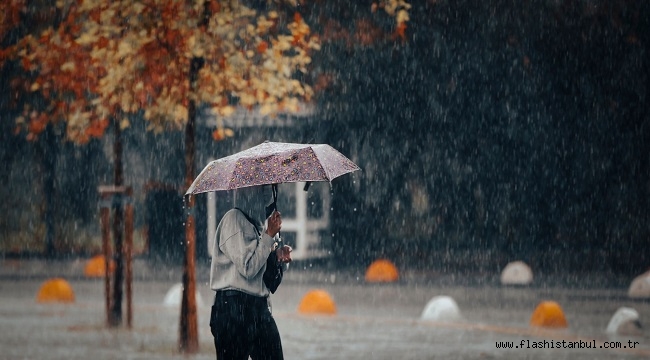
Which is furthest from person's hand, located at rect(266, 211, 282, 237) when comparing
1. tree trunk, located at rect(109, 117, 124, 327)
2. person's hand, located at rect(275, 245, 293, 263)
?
tree trunk, located at rect(109, 117, 124, 327)

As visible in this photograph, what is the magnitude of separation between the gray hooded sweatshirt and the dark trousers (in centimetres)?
6

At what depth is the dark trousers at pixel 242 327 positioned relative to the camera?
845 cm

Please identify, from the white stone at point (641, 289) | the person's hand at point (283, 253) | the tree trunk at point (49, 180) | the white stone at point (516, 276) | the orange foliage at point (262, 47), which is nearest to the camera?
the person's hand at point (283, 253)

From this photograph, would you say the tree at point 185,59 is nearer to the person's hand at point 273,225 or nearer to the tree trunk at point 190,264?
the tree trunk at point 190,264

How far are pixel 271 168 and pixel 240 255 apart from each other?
2.48 feet

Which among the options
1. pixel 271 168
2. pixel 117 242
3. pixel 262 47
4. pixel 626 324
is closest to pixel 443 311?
pixel 626 324

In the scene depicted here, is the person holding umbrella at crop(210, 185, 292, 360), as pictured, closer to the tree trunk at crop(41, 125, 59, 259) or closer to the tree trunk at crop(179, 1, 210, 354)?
the tree trunk at crop(179, 1, 210, 354)

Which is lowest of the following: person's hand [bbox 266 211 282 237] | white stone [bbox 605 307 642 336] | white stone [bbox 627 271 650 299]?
white stone [bbox 605 307 642 336]

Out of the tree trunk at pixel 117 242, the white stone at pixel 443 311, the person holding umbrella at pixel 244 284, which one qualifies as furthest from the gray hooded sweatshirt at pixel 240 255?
the white stone at pixel 443 311

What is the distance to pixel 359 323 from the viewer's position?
17000 millimetres

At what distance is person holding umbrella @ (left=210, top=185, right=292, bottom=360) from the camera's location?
8.44m

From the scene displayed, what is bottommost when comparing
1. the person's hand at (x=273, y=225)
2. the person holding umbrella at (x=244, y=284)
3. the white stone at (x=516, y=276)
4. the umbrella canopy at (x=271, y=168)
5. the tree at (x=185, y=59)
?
the white stone at (x=516, y=276)

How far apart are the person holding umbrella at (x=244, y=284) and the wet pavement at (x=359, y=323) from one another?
5085 mm

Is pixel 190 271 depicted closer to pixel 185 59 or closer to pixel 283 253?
pixel 185 59
